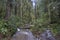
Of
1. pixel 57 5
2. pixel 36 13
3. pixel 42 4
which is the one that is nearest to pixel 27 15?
pixel 36 13

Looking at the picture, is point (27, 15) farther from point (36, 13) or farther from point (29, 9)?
point (36, 13)

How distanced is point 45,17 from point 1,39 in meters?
12.3

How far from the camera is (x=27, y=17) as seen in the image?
1156 inches

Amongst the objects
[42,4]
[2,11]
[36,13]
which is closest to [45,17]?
[42,4]

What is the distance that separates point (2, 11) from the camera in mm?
15844

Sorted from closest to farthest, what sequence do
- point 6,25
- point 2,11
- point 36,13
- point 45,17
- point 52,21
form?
point 6,25, point 2,11, point 52,21, point 45,17, point 36,13

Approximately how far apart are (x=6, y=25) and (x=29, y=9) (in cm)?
2038

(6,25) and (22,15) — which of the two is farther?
(22,15)

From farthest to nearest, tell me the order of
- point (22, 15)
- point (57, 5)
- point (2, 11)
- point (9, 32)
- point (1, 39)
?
point (22, 15) < point (2, 11) < point (57, 5) < point (9, 32) < point (1, 39)

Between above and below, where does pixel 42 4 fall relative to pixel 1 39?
above

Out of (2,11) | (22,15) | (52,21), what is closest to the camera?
(2,11)

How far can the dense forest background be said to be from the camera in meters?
11.4

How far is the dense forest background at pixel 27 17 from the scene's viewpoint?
1142cm

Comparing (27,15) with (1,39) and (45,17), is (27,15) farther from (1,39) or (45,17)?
(1,39)
